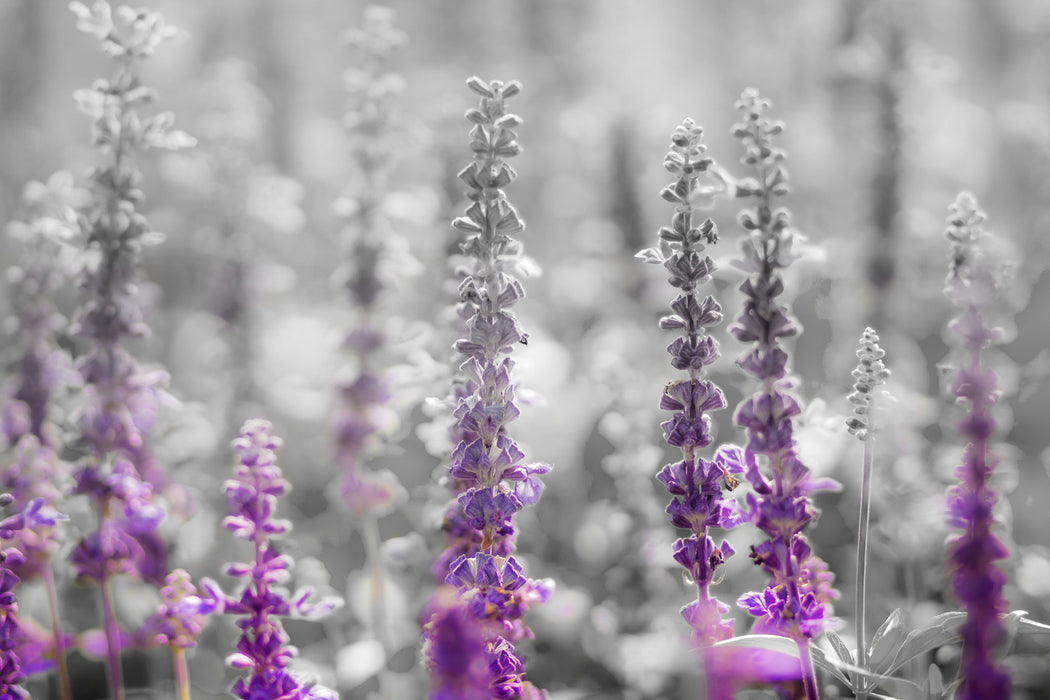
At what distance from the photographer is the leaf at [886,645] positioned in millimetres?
1928

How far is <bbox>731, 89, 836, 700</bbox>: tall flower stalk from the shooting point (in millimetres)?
1746

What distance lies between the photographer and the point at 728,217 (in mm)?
6336

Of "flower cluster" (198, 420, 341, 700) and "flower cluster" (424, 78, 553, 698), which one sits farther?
"flower cluster" (198, 420, 341, 700)

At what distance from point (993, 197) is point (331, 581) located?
19.8 ft

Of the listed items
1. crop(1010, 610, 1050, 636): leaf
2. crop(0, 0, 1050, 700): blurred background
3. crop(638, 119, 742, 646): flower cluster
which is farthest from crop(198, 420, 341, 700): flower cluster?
crop(1010, 610, 1050, 636): leaf

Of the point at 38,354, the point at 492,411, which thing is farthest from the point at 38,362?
the point at 492,411

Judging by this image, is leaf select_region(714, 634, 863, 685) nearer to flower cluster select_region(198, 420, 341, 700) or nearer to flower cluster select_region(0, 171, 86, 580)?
flower cluster select_region(198, 420, 341, 700)

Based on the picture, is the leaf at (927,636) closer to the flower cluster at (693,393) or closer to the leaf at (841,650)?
→ the leaf at (841,650)

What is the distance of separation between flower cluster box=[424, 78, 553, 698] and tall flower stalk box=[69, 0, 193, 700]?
0.91 metres

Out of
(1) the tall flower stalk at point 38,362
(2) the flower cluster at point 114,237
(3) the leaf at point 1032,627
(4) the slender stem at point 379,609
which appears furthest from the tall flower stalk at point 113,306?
(3) the leaf at point 1032,627

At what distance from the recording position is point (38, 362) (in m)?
2.97

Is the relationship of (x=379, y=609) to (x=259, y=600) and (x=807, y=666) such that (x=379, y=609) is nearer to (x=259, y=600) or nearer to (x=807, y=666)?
(x=259, y=600)

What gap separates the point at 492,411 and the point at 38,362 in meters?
1.86

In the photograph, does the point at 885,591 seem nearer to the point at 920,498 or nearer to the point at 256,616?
the point at 920,498
